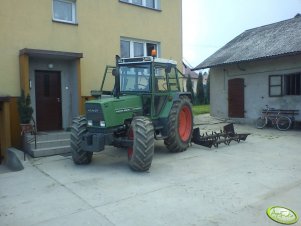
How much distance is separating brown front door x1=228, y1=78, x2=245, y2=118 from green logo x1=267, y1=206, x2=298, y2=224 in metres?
12.4

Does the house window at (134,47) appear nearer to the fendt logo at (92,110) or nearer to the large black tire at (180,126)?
the large black tire at (180,126)

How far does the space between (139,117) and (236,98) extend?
36.6 ft

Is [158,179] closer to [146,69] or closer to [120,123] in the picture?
[120,123]

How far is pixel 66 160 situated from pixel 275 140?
22.9ft

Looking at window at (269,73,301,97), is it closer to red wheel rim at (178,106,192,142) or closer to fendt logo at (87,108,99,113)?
red wheel rim at (178,106,192,142)

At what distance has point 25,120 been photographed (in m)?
8.92

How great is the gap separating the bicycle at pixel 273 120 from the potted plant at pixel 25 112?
10.2 metres

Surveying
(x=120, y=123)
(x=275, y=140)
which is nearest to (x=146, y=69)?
(x=120, y=123)

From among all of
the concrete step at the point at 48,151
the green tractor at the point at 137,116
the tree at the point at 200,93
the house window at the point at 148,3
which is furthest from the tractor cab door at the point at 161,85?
the tree at the point at 200,93

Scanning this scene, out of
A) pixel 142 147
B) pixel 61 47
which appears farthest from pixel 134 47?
pixel 142 147

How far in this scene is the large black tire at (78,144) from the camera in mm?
7168

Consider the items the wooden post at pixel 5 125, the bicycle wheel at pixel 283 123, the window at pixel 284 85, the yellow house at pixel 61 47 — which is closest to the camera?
the wooden post at pixel 5 125

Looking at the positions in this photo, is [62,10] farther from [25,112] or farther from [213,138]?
[213,138]

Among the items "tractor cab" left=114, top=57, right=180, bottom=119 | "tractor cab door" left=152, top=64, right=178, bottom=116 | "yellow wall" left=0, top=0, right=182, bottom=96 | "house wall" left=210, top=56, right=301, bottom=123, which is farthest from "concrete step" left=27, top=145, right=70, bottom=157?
"house wall" left=210, top=56, right=301, bottom=123
